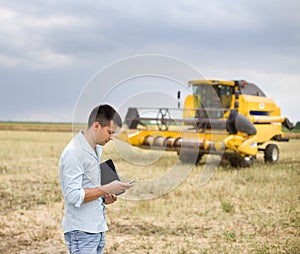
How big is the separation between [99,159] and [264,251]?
8.34ft

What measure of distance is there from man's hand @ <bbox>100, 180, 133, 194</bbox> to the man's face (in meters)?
0.25

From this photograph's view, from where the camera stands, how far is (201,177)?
389 inches

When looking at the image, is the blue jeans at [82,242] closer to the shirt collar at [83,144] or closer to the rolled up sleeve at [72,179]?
the rolled up sleeve at [72,179]

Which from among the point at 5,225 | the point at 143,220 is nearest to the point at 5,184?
the point at 5,225

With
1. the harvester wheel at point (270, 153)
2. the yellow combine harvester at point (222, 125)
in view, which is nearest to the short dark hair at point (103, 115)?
the yellow combine harvester at point (222, 125)

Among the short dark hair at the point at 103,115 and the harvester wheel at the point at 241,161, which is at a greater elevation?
the short dark hair at the point at 103,115

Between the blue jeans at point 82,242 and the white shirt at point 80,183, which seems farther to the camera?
the blue jeans at point 82,242

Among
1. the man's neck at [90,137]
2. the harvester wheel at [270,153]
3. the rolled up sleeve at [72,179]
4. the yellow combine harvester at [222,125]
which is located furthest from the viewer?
the harvester wheel at [270,153]

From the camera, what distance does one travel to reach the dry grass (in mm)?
4914

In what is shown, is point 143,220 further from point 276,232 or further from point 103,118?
point 103,118

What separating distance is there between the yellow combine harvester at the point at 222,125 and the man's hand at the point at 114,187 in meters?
7.43

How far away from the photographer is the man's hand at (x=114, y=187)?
8.71 feet

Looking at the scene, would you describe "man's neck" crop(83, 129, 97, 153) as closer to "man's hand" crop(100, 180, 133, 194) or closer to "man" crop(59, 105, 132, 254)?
"man" crop(59, 105, 132, 254)

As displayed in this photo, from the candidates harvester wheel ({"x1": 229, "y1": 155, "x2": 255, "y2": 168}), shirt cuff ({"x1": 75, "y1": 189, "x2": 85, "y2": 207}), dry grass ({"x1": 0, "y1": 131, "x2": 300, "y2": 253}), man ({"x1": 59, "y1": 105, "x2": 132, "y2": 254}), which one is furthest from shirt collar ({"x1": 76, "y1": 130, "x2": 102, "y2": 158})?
harvester wheel ({"x1": 229, "y1": 155, "x2": 255, "y2": 168})
